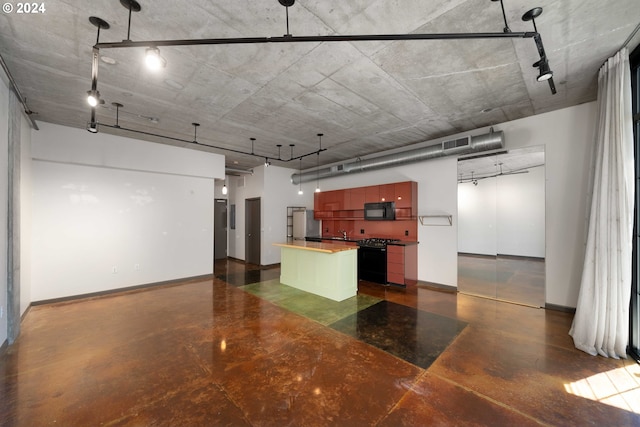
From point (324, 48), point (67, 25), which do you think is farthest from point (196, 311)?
point (324, 48)

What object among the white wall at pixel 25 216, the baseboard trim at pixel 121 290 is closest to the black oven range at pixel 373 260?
the baseboard trim at pixel 121 290

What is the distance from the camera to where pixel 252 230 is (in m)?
8.30

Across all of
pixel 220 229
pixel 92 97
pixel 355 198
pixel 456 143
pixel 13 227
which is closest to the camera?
pixel 92 97

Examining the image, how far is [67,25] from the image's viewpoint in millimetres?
2219

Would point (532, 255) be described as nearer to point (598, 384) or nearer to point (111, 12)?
point (598, 384)

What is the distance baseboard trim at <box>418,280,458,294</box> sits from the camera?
5105 mm

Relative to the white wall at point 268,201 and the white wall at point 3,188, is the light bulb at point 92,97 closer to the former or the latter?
the white wall at point 3,188

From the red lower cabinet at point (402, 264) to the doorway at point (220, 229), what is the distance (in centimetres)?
634

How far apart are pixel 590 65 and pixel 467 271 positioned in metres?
3.78

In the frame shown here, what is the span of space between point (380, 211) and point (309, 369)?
4.31 metres

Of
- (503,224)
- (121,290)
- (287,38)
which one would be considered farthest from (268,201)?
(287,38)

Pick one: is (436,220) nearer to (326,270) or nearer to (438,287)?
(438,287)

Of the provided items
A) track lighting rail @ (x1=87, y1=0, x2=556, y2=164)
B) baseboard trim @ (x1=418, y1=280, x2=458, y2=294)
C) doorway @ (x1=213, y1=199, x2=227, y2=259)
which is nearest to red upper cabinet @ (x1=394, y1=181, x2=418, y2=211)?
baseboard trim @ (x1=418, y1=280, x2=458, y2=294)

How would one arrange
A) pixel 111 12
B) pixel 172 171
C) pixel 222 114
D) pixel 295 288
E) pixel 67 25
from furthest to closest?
pixel 172 171
pixel 295 288
pixel 222 114
pixel 67 25
pixel 111 12
